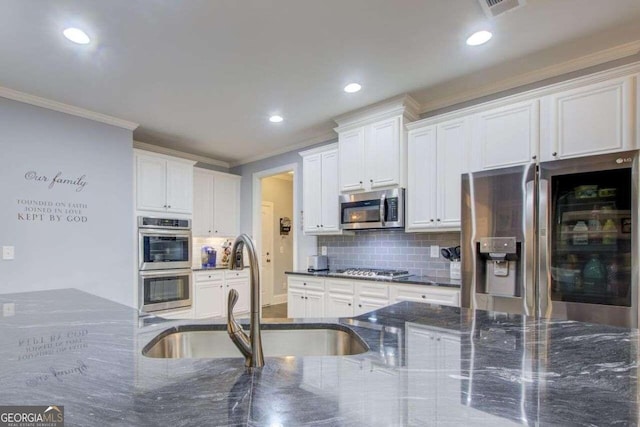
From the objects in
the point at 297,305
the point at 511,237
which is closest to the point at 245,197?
the point at 297,305

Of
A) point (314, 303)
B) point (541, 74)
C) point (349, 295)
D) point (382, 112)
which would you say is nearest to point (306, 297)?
point (314, 303)

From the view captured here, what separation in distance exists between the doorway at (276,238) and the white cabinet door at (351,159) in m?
2.77

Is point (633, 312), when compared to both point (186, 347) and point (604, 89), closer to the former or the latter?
point (604, 89)

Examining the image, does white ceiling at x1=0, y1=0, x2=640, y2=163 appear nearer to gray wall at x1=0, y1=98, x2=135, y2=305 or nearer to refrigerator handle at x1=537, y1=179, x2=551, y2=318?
gray wall at x1=0, y1=98, x2=135, y2=305

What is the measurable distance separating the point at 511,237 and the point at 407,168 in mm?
1224

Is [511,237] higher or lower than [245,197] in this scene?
lower

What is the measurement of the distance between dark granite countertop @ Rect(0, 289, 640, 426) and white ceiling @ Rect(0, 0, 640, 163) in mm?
1866

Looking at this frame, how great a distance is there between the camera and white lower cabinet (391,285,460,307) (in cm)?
276

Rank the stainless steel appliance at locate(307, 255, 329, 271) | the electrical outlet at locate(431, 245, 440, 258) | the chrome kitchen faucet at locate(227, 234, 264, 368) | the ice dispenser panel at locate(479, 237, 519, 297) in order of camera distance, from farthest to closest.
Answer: the stainless steel appliance at locate(307, 255, 329, 271)
the electrical outlet at locate(431, 245, 440, 258)
the ice dispenser panel at locate(479, 237, 519, 297)
the chrome kitchen faucet at locate(227, 234, 264, 368)

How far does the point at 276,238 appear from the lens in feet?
22.3

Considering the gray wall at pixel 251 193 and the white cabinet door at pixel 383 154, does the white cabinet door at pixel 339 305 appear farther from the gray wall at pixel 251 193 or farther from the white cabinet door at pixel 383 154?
the white cabinet door at pixel 383 154

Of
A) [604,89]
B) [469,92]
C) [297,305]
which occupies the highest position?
[469,92]

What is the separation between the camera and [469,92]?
322 centimetres

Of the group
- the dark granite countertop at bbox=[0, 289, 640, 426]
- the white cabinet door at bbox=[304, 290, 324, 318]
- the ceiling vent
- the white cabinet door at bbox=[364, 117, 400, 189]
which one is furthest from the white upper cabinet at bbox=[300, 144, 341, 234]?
the dark granite countertop at bbox=[0, 289, 640, 426]
